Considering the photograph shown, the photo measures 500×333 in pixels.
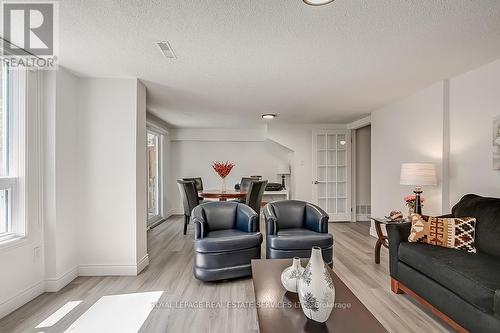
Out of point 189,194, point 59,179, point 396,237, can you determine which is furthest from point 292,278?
point 189,194

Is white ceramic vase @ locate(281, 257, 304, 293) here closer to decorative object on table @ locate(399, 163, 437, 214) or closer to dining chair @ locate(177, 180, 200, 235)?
decorative object on table @ locate(399, 163, 437, 214)

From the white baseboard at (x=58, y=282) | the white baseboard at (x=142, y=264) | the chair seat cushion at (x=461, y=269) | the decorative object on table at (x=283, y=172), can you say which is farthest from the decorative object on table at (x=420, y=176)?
the white baseboard at (x=58, y=282)

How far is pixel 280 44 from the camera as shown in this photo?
7.59 ft

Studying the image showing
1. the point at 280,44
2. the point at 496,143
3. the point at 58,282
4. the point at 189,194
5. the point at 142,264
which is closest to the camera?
the point at 280,44

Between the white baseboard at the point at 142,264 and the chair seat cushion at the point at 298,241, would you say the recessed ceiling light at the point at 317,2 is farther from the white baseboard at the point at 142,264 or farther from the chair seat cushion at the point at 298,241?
the white baseboard at the point at 142,264

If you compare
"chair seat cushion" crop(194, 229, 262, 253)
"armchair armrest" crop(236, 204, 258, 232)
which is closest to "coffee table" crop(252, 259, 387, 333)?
"chair seat cushion" crop(194, 229, 262, 253)

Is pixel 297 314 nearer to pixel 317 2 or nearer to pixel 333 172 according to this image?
pixel 317 2

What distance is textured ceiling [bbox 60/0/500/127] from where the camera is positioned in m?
1.81

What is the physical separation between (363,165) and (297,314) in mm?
5665

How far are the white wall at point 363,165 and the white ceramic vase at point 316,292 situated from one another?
5.48m

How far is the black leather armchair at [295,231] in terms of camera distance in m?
3.12

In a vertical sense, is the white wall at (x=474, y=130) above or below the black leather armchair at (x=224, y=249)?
above

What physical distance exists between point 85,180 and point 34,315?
1420mm

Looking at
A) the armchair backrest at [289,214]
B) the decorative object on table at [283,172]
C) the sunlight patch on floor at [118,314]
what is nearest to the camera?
the sunlight patch on floor at [118,314]
